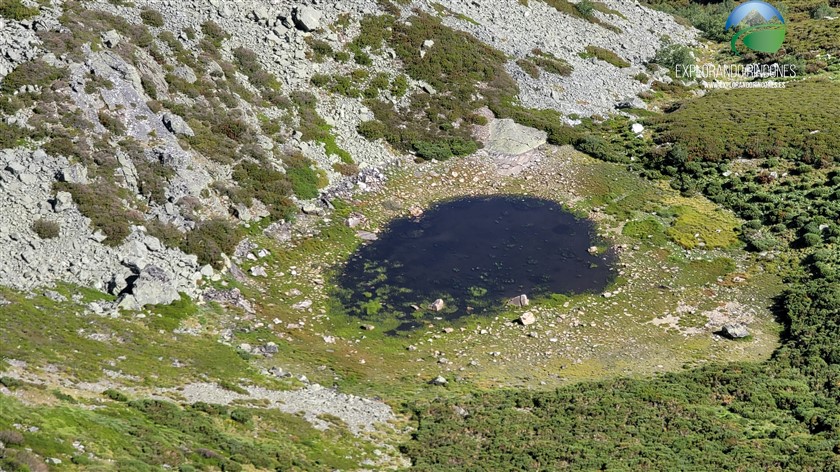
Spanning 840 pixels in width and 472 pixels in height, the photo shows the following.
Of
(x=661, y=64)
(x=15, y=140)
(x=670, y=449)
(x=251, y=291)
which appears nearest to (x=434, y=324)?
(x=251, y=291)

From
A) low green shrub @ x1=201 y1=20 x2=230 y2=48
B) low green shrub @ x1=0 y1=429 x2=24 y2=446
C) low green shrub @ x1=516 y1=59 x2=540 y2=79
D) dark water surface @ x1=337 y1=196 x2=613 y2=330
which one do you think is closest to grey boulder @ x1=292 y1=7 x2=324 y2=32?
low green shrub @ x1=201 y1=20 x2=230 y2=48

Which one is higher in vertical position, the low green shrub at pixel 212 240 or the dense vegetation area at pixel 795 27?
the dense vegetation area at pixel 795 27

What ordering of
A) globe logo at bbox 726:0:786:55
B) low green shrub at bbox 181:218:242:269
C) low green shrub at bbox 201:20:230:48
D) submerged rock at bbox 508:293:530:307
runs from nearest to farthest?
low green shrub at bbox 181:218:242:269
submerged rock at bbox 508:293:530:307
low green shrub at bbox 201:20:230:48
globe logo at bbox 726:0:786:55

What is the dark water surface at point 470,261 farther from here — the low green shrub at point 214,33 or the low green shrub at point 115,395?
the low green shrub at point 214,33

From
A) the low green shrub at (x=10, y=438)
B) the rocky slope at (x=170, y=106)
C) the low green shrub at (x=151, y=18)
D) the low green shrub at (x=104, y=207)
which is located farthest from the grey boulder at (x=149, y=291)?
the low green shrub at (x=151, y=18)

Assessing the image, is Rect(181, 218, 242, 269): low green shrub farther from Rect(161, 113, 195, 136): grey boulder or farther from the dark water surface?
Rect(161, 113, 195, 136): grey boulder

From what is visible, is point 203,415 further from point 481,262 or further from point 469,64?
point 469,64
